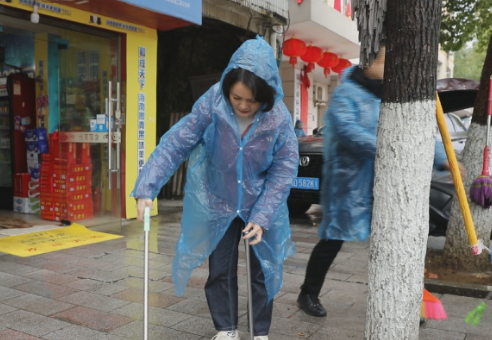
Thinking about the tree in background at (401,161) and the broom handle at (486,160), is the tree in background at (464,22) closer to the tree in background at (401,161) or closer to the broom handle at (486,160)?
the broom handle at (486,160)

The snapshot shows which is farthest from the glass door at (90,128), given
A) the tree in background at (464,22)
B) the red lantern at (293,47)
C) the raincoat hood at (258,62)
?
the tree in background at (464,22)

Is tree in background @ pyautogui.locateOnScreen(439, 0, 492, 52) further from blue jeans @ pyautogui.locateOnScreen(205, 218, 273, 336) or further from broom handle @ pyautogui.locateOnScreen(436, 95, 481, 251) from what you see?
blue jeans @ pyautogui.locateOnScreen(205, 218, 273, 336)

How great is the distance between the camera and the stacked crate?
6277 millimetres

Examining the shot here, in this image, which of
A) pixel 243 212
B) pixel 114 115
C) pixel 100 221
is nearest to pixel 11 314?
pixel 243 212

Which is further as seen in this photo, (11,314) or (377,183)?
(11,314)

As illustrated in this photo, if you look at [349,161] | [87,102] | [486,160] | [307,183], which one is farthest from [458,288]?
[87,102]

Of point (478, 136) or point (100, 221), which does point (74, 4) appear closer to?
point (100, 221)

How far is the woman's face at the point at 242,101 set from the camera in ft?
7.73

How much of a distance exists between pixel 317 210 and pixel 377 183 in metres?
6.22

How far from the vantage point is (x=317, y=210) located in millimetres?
8367

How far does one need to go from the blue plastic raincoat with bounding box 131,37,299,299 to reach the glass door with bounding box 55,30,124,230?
3.81 metres

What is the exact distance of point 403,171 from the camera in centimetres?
212

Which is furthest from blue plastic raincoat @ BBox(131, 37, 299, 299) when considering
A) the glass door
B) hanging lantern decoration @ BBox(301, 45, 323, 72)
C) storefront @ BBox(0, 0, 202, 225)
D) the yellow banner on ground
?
hanging lantern decoration @ BBox(301, 45, 323, 72)

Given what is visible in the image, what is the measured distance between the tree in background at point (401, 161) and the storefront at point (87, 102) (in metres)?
4.03
